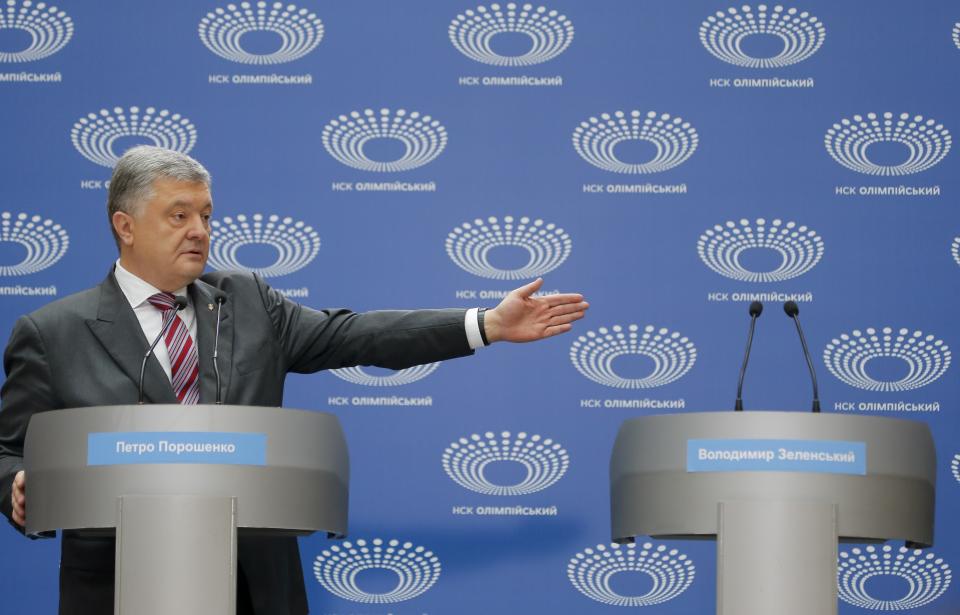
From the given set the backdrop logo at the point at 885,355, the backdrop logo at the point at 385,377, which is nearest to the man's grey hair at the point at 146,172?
the backdrop logo at the point at 385,377

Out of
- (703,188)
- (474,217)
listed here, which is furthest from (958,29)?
(474,217)

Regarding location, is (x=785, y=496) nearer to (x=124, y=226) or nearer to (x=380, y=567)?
(x=124, y=226)

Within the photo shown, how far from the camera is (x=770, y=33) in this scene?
14.5ft

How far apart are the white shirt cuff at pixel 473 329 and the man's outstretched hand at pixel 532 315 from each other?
0.05 meters

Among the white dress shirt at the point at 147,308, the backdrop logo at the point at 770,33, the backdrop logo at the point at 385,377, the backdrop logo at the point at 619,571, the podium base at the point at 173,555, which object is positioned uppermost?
the backdrop logo at the point at 770,33

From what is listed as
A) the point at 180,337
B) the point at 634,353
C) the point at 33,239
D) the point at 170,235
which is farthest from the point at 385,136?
the point at 180,337

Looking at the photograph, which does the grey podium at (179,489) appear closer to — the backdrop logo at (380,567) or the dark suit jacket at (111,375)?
the dark suit jacket at (111,375)

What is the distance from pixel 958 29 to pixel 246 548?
9.36ft

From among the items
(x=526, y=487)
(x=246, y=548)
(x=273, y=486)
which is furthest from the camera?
(x=526, y=487)

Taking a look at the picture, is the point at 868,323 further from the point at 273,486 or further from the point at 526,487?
the point at 273,486

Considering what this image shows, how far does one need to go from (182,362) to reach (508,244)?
4.84 ft

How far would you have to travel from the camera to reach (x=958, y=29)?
4.44m

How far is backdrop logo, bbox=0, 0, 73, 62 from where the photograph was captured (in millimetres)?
4480

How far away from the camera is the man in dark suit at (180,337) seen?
10.1ft
